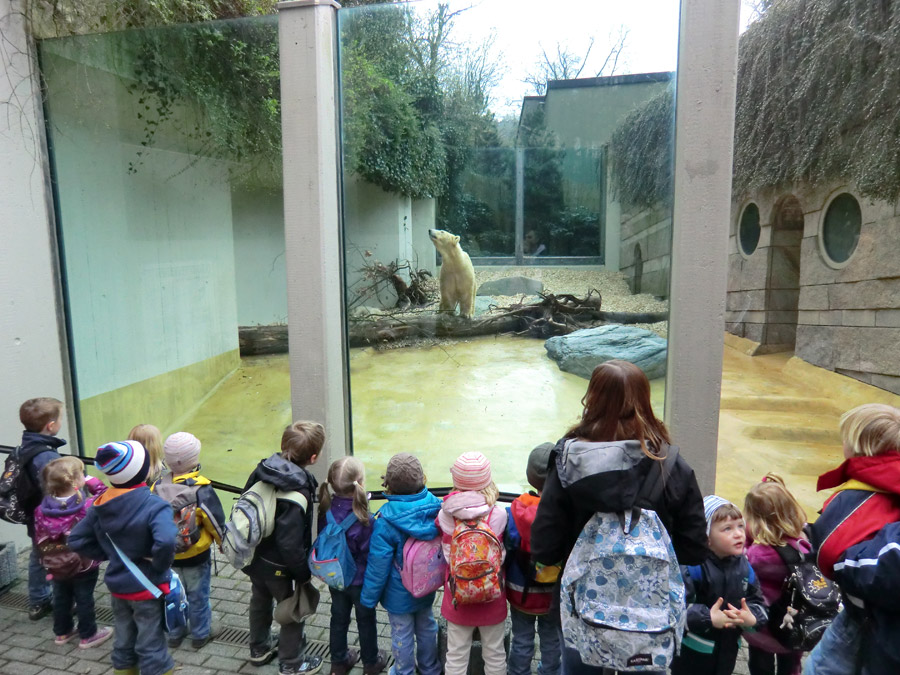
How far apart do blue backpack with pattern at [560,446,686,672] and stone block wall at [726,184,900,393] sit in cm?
435

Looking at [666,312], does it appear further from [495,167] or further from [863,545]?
[863,545]

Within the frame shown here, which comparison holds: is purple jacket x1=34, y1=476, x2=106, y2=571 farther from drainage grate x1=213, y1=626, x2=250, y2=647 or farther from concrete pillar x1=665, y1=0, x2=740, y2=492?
concrete pillar x1=665, y1=0, x2=740, y2=492

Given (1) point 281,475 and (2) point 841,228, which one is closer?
(1) point 281,475

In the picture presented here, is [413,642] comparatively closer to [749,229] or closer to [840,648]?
[840,648]

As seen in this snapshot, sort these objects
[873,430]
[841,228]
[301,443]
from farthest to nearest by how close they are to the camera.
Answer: [841,228], [301,443], [873,430]

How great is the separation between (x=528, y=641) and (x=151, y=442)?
1752mm

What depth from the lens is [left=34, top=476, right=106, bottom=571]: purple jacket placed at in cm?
244

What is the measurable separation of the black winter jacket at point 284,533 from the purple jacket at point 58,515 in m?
0.74

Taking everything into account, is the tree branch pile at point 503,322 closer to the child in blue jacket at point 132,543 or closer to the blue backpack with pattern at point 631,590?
the child in blue jacket at point 132,543

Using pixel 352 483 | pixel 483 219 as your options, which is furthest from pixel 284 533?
pixel 483 219

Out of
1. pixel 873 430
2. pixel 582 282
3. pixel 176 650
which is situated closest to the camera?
pixel 873 430

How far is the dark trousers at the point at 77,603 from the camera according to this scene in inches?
101

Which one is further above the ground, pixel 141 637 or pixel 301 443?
pixel 301 443

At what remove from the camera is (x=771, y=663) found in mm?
2029
